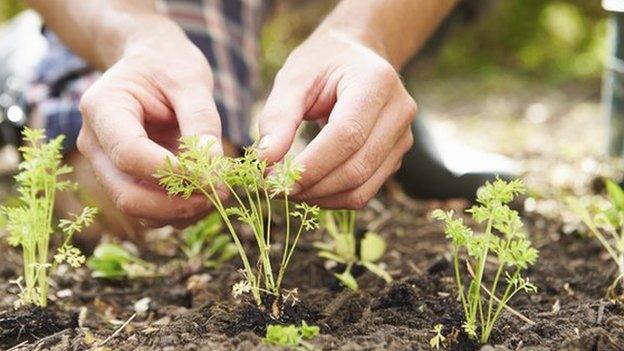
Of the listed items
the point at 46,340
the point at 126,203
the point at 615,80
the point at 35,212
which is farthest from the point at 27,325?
the point at 615,80

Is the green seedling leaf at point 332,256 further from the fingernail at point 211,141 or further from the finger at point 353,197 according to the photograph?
the fingernail at point 211,141

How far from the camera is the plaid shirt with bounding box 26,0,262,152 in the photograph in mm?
2820

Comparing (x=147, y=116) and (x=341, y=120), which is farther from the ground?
→ (x=341, y=120)

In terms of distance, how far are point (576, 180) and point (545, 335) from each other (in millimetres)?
1719

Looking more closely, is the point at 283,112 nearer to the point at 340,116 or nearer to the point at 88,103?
the point at 340,116

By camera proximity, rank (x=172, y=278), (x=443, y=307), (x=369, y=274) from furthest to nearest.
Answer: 1. (x=172, y=278)
2. (x=369, y=274)
3. (x=443, y=307)

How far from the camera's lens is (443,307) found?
67.0 inches

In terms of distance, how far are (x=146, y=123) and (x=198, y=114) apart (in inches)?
9.5

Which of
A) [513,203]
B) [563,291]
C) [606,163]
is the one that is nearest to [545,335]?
[563,291]

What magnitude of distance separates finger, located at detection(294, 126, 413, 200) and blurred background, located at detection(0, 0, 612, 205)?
68.3 inches

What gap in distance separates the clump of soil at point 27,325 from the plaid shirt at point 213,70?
3.81ft

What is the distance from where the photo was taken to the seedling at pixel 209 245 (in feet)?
7.20

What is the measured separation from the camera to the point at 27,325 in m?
1.69

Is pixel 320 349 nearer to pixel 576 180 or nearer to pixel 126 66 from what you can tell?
pixel 126 66
